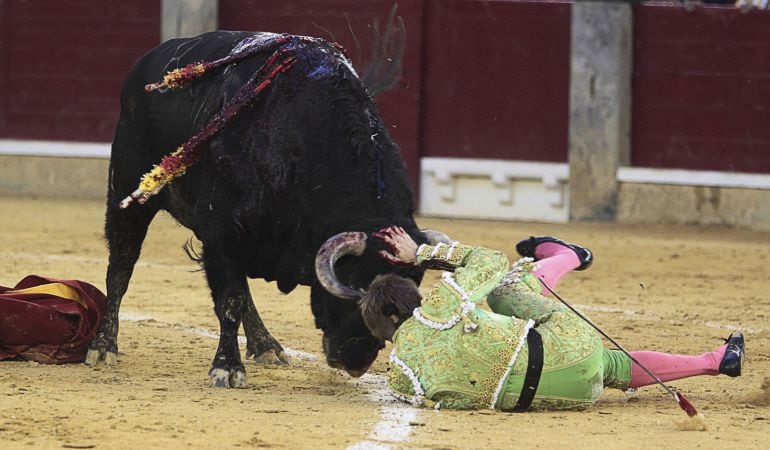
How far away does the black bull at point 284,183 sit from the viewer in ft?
13.9

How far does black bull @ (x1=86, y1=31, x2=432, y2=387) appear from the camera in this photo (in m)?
4.23

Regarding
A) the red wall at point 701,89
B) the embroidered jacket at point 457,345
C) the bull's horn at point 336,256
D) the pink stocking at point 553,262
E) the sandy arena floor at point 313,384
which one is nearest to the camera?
the sandy arena floor at point 313,384

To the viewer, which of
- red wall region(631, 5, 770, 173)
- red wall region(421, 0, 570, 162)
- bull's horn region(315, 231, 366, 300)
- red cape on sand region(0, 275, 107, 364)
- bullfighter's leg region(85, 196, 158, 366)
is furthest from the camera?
red wall region(421, 0, 570, 162)

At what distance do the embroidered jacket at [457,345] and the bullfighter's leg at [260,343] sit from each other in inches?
40.8

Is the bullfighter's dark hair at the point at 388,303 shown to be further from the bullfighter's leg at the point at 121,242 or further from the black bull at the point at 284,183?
the bullfighter's leg at the point at 121,242

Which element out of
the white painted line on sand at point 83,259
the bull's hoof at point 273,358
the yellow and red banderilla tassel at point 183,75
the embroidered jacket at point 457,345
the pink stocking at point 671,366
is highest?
the yellow and red banderilla tassel at point 183,75

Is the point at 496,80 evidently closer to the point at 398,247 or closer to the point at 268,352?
the point at 268,352

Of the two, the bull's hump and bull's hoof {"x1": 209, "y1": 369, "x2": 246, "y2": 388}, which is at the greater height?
the bull's hump

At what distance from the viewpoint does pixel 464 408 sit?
397 cm

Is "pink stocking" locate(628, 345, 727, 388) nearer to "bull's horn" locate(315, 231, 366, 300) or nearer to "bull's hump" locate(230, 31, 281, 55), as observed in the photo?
"bull's horn" locate(315, 231, 366, 300)

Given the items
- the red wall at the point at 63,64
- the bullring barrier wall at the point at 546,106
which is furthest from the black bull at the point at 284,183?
the red wall at the point at 63,64

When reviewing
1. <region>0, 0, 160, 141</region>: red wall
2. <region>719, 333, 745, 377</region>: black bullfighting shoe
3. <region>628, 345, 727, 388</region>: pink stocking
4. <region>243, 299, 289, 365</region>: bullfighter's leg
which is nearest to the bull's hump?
<region>243, 299, 289, 365</region>: bullfighter's leg

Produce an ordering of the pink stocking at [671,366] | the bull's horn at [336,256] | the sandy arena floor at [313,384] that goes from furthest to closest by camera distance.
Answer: the pink stocking at [671,366]
the bull's horn at [336,256]
the sandy arena floor at [313,384]

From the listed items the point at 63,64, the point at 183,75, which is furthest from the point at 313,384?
the point at 63,64
